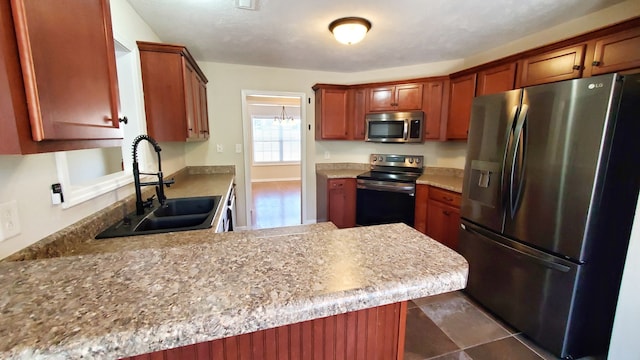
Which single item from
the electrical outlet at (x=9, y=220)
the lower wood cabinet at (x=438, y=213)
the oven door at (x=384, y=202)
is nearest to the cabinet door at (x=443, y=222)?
the lower wood cabinet at (x=438, y=213)

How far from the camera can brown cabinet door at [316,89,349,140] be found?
3754mm

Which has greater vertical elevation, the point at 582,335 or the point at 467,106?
the point at 467,106

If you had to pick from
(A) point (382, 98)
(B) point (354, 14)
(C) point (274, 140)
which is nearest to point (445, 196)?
(A) point (382, 98)

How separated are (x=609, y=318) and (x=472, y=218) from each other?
0.96 m

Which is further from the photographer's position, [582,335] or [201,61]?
[201,61]

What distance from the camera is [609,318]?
1.68 meters

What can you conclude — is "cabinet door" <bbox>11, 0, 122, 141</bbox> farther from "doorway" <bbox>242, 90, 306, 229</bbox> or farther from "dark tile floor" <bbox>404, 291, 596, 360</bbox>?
"doorway" <bbox>242, 90, 306, 229</bbox>

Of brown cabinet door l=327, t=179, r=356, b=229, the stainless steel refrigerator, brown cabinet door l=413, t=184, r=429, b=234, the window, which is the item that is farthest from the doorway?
the stainless steel refrigerator

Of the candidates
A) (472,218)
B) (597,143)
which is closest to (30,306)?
(597,143)

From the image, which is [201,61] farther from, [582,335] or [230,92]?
[582,335]

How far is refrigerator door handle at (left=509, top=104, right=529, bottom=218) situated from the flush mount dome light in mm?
1367

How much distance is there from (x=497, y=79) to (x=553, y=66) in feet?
1.59

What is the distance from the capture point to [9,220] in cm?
88

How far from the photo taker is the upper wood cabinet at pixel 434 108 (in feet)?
10.6
